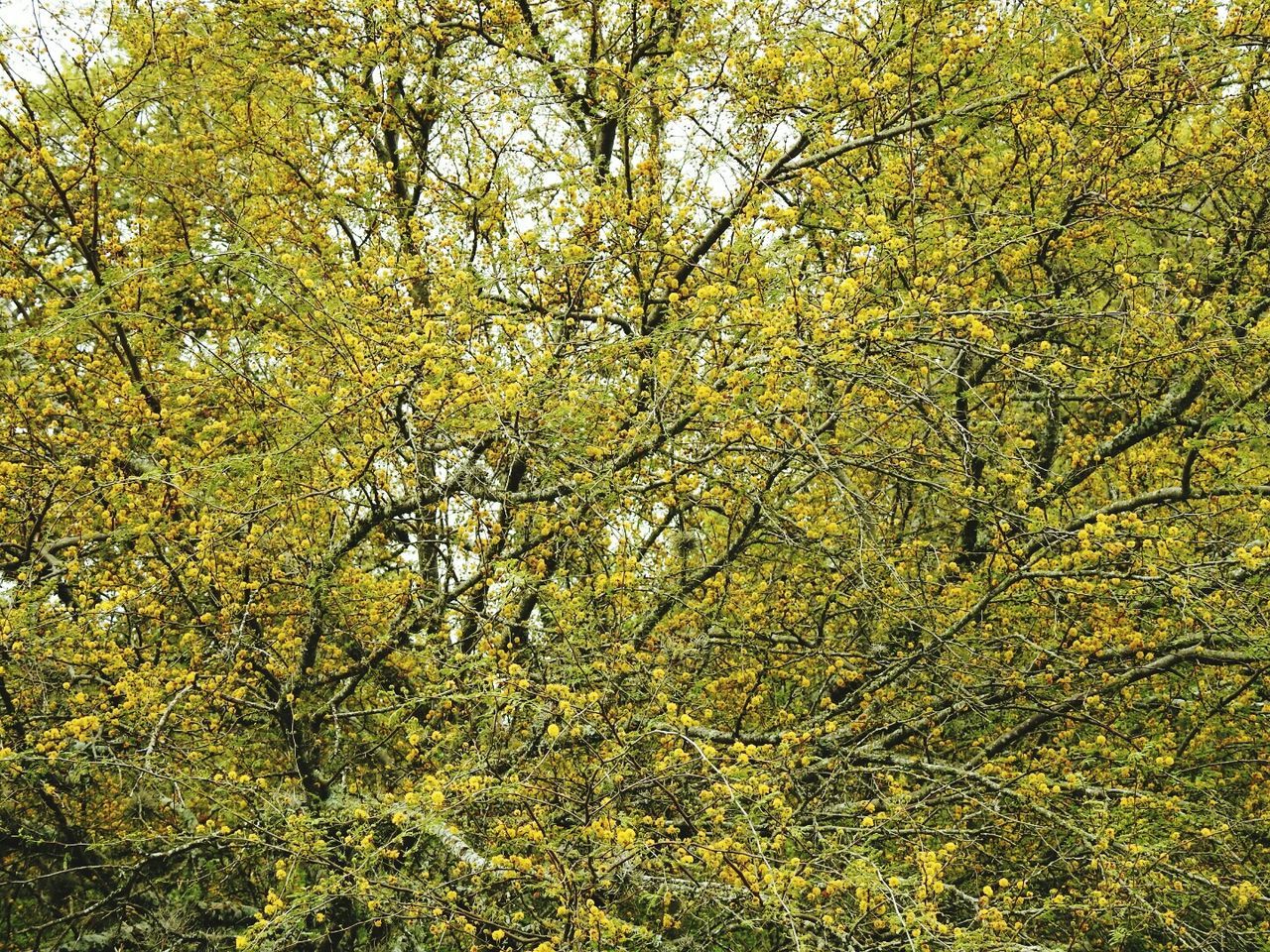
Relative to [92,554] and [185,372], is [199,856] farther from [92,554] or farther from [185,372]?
[185,372]

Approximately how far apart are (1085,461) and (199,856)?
17.1 ft

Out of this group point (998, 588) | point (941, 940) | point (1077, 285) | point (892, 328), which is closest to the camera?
point (941, 940)

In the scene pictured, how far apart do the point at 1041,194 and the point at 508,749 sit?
4244 mm

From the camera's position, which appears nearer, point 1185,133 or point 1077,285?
point 1077,285

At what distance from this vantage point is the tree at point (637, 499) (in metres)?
3.82

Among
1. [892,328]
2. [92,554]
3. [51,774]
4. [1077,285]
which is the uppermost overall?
[1077,285]

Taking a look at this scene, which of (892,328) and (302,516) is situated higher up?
(892,328)

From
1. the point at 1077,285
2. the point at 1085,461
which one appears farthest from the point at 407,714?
the point at 1077,285

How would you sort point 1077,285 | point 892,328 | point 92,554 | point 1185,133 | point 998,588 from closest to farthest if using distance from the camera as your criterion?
point 892,328 → point 998,588 → point 92,554 → point 1077,285 → point 1185,133

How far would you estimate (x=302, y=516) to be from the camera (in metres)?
4.95

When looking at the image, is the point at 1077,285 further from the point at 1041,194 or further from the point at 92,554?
the point at 92,554

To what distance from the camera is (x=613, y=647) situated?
389 cm

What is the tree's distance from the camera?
3816mm

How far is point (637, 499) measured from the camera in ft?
15.4
